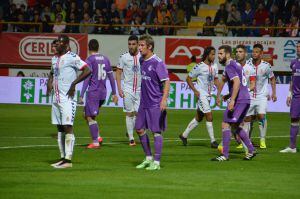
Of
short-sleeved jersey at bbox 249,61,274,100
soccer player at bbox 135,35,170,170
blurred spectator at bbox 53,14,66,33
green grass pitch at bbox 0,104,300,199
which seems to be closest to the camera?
green grass pitch at bbox 0,104,300,199

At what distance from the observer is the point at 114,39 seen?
119 ft

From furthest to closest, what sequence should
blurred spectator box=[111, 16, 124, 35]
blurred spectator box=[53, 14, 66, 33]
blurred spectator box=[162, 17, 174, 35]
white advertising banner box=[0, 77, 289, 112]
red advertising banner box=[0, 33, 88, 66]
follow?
red advertising banner box=[0, 33, 88, 66] → blurred spectator box=[53, 14, 66, 33] → blurred spectator box=[111, 16, 124, 35] → blurred spectator box=[162, 17, 174, 35] → white advertising banner box=[0, 77, 289, 112]

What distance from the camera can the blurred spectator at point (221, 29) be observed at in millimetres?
34688

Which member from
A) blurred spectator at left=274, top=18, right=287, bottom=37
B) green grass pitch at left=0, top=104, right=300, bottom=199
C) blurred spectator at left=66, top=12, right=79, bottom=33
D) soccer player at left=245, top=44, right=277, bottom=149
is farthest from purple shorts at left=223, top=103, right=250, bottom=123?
blurred spectator at left=66, top=12, right=79, bottom=33

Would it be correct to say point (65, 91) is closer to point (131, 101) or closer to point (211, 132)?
point (131, 101)

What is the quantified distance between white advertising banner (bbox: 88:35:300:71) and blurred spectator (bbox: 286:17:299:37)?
0.28m

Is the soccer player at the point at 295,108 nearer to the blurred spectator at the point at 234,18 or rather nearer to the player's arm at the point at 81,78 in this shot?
the player's arm at the point at 81,78

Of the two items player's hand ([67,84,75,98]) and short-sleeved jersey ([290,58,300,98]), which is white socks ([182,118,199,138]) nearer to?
short-sleeved jersey ([290,58,300,98])

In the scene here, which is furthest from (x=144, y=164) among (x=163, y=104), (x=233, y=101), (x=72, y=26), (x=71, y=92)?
(x=72, y=26)

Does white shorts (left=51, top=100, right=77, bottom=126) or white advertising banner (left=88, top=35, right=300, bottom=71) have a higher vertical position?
white advertising banner (left=88, top=35, right=300, bottom=71)

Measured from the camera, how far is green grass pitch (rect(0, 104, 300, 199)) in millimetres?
11680

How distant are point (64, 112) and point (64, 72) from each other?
73 centimetres

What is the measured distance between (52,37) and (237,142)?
60.9ft

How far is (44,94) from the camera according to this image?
31141 mm
